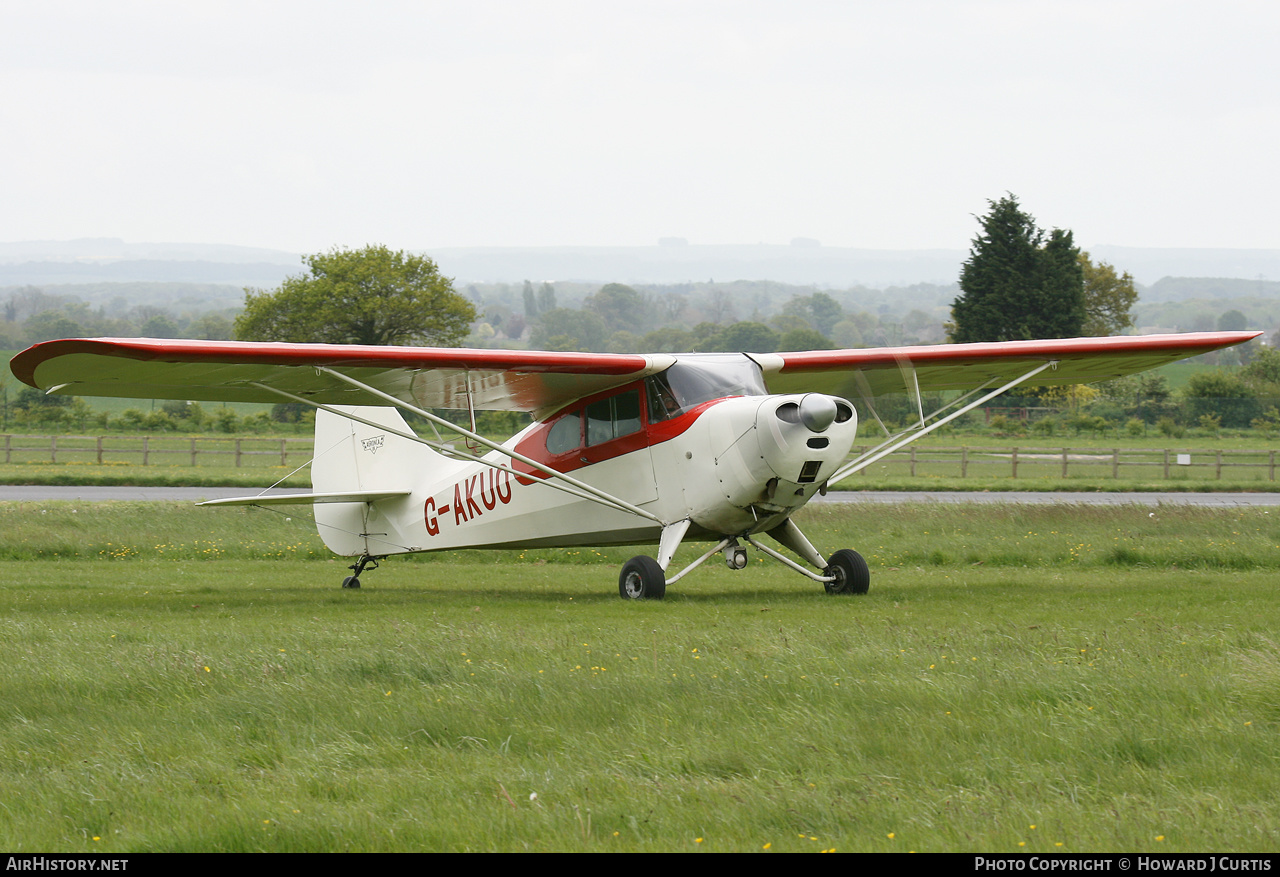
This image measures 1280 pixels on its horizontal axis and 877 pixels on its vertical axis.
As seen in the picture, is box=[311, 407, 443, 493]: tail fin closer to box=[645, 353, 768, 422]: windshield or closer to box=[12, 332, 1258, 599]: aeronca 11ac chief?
box=[12, 332, 1258, 599]: aeronca 11ac chief

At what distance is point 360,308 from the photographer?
71.1 meters

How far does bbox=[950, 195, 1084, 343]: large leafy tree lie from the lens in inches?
2709

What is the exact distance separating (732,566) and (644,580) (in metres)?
0.98

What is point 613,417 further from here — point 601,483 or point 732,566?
point 732,566

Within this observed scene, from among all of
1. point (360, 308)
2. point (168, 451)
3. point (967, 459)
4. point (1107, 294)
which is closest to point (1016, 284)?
point (1107, 294)

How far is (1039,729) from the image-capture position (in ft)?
20.4

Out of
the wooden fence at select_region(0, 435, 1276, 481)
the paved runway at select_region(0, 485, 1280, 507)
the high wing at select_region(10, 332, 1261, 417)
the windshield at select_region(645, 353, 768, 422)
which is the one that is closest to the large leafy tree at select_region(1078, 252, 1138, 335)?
the wooden fence at select_region(0, 435, 1276, 481)

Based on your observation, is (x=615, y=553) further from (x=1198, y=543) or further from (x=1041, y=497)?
(x=1041, y=497)

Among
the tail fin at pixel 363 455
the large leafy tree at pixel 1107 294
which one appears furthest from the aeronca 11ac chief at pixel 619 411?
the large leafy tree at pixel 1107 294

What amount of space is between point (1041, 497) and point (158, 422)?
162 feet

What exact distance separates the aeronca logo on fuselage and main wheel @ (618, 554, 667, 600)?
2.54 meters

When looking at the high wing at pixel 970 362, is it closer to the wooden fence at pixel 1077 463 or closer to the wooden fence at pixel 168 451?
the wooden fence at pixel 1077 463

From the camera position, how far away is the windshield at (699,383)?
13.6m
